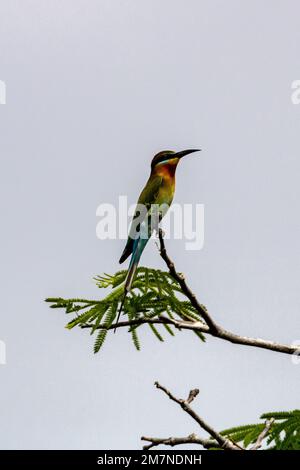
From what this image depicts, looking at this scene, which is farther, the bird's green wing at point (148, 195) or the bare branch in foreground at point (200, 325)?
the bird's green wing at point (148, 195)

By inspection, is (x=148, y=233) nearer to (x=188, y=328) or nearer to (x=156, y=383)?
(x=188, y=328)

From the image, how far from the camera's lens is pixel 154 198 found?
10.3m

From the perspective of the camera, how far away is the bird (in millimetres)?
8773

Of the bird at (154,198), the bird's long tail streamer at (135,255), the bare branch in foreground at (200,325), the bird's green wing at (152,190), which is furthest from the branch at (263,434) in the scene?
the bird's green wing at (152,190)

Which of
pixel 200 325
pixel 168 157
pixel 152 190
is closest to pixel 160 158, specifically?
pixel 168 157

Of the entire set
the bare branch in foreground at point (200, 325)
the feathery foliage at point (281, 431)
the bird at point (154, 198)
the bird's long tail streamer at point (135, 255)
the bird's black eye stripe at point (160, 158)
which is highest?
the bird's black eye stripe at point (160, 158)

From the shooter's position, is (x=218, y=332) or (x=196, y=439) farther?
(x=218, y=332)

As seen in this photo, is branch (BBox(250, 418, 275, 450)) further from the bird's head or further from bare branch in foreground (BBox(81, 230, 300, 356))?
the bird's head

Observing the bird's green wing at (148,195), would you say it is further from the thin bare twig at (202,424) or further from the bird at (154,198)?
the thin bare twig at (202,424)

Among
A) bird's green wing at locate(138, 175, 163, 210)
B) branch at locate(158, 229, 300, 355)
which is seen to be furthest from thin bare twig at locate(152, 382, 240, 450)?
bird's green wing at locate(138, 175, 163, 210)

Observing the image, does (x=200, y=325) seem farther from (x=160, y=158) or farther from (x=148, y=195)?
(x=160, y=158)

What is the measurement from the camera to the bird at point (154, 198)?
877 centimetres

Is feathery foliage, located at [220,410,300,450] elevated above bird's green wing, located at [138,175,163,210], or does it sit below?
below
